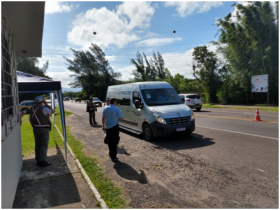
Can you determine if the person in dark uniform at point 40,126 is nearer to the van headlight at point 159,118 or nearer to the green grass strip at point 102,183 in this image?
the green grass strip at point 102,183

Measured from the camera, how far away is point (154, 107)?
882 centimetres

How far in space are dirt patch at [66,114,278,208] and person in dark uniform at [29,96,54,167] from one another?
1.54 meters

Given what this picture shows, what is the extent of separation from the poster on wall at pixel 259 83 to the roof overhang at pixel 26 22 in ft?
90.2

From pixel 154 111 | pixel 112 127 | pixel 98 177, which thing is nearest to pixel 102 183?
pixel 98 177

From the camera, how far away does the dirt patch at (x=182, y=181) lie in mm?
3943

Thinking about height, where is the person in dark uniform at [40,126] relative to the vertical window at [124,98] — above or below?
below

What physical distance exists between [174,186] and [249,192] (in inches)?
53.5

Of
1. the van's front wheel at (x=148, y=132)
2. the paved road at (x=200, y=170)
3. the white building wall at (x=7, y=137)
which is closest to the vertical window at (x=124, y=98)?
the van's front wheel at (x=148, y=132)

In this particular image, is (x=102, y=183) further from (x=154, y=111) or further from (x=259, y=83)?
(x=259, y=83)

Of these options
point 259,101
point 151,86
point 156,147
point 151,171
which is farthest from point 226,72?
point 151,171

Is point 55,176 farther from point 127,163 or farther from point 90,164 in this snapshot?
point 127,163

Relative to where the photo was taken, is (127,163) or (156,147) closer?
(127,163)

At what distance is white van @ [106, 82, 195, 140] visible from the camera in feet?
27.2

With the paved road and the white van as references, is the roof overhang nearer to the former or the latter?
the paved road
